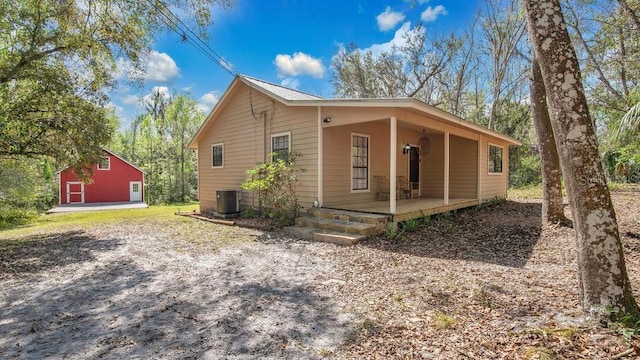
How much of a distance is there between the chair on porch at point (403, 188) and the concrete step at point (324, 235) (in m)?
4.31

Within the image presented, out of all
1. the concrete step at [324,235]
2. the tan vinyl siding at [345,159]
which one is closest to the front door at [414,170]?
the tan vinyl siding at [345,159]

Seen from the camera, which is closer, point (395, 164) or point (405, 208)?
point (395, 164)

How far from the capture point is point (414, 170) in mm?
11742

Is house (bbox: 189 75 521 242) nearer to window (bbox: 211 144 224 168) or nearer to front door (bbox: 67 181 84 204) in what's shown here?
window (bbox: 211 144 224 168)

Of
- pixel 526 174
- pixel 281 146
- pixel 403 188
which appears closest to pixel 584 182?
pixel 281 146

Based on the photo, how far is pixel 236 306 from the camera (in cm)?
348

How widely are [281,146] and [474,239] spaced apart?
5.36m

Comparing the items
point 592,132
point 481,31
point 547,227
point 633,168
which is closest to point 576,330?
point 592,132

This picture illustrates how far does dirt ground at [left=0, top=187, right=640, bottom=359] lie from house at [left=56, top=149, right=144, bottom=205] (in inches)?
785

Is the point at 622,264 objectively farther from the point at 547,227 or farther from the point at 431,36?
the point at 431,36

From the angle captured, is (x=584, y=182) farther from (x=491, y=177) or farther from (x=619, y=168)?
(x=619, y=168)

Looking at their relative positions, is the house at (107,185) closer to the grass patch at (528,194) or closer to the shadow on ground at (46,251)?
the shadow on ground at (46,251)

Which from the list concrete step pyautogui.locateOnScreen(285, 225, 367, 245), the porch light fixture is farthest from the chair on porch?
concrete step pyautogui.locateOnScreen(285, 225, 367, 245)

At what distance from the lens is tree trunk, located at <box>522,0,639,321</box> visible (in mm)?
2686
